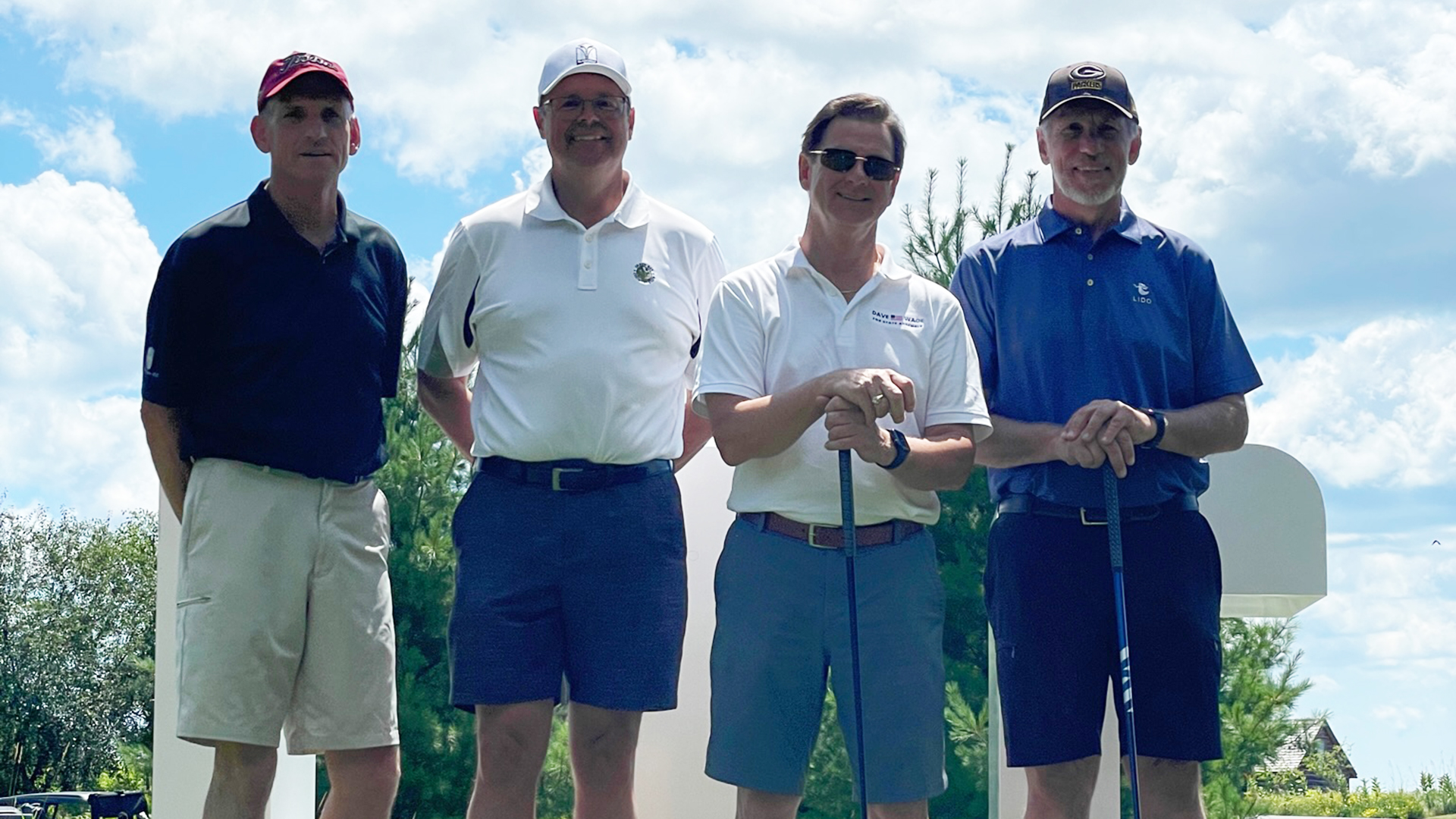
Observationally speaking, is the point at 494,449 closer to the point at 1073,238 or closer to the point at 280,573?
the point at 280,573

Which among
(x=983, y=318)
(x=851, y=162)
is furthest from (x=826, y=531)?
(x=851, y=162)

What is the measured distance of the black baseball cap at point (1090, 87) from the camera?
3.18 metres

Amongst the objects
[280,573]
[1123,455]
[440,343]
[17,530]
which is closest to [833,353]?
[1123,455]

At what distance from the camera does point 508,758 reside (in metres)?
3.04

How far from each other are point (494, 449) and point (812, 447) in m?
0.63

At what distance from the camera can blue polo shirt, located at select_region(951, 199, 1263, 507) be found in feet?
10.2

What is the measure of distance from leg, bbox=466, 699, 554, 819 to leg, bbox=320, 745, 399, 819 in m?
0.19

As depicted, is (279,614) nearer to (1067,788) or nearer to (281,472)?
(281,472)

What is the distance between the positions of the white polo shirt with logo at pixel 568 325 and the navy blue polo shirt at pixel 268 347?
0.20 m

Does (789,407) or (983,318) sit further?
(983,318)

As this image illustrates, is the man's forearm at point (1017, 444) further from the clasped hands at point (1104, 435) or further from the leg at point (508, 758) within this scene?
the leg at point (508, 758)

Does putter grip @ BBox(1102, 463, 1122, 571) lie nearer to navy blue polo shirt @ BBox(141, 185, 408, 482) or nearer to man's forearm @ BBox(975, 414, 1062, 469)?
man's forearm @ BBox(975, 414, 1062, 469)

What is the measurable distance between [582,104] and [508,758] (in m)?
1.31

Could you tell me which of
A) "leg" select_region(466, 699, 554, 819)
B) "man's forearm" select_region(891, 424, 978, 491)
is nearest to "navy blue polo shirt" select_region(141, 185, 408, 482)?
"leg" select_region(466, 699, 554, 819)
